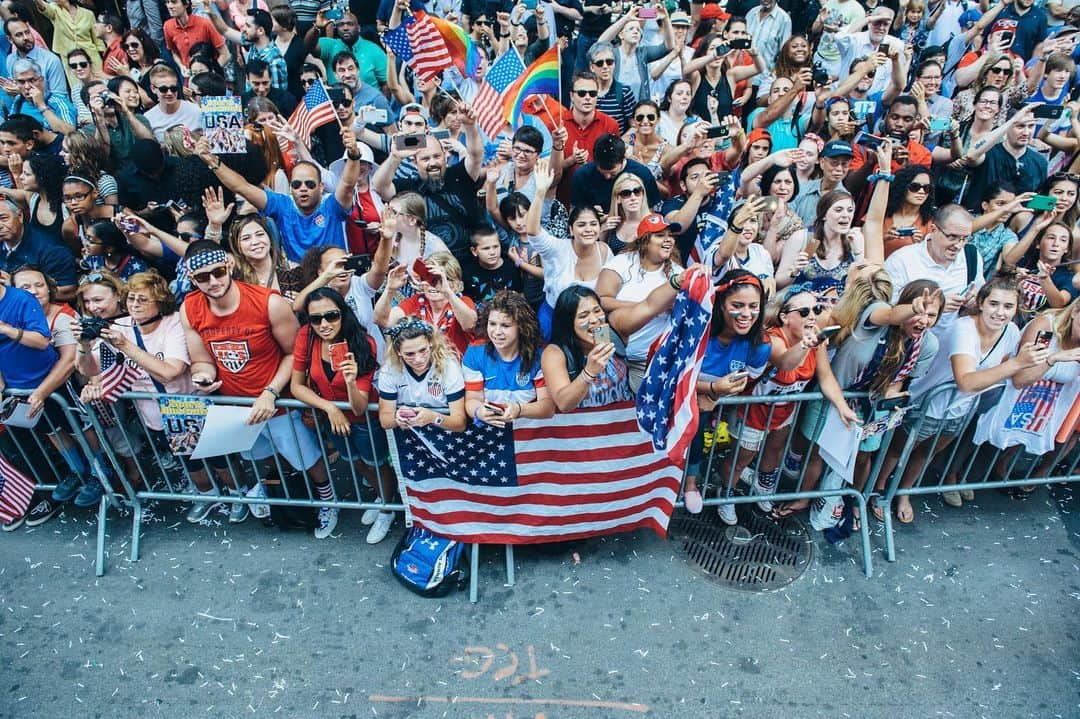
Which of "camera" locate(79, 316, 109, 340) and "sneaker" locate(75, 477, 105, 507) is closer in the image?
"camera" locate(79, 316, 109, 340)

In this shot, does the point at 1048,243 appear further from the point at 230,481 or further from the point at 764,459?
the point at 230,481

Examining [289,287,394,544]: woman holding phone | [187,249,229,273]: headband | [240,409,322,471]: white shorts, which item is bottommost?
[240,409,322,471]: white shorts

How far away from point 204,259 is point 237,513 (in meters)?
2.27

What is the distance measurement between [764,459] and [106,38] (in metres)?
11.7

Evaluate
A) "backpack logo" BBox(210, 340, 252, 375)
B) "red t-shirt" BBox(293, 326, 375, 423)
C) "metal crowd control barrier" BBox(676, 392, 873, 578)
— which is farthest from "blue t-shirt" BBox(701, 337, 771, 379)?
"backpack logo" BBox(210, 340, 252, 375)

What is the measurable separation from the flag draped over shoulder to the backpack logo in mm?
3001

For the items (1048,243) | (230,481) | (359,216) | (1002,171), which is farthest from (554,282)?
(1002,171)

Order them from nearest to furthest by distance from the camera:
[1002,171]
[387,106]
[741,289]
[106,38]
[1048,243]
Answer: [741,289] → [1048,243] → [1002,171] → [387,106] → [106,38]

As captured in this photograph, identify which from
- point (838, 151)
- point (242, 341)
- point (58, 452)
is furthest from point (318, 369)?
point (838, 151)

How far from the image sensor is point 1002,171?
753 centimetres

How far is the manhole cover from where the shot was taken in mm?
5227

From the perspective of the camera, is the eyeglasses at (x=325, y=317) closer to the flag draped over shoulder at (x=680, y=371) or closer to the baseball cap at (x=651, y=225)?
the flag draped over shoulder at (x=680, y=371)

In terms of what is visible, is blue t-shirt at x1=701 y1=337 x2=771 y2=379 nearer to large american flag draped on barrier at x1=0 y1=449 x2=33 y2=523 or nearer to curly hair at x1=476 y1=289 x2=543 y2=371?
curly hair at x1=476 y1=289 x2=543 y2=371

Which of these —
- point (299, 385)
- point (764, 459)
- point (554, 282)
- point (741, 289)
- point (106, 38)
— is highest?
point (106, 38)
